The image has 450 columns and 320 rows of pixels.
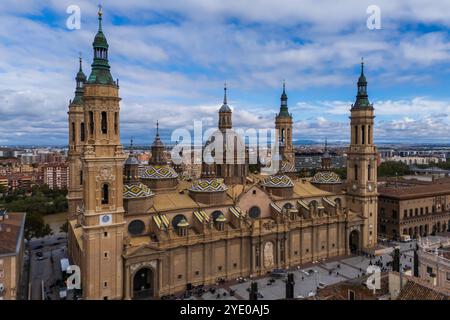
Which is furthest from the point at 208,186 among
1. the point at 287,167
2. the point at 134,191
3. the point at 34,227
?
the point at 34,227

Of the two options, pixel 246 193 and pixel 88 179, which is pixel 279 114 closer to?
pixel 246 193

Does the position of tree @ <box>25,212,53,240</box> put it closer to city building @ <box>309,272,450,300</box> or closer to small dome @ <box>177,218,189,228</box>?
small dome @ <box>177,218,189,228</box>

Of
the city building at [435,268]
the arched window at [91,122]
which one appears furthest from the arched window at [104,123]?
the city building at [435,268]

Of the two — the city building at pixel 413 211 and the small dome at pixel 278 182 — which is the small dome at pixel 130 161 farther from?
the city building at pixel 413 211

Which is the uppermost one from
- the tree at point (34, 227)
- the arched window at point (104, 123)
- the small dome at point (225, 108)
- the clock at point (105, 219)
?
the small dome at point (225, 108)

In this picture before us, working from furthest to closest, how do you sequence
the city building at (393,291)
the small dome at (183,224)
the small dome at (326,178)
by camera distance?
the small dome at (326,178), the small dome at (183,224), the city building at (393,291)

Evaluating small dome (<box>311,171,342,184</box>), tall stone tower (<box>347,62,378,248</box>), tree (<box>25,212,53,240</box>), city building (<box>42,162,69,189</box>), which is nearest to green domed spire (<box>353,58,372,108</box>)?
tall stone tower (<box>347,62,378,248</box>)

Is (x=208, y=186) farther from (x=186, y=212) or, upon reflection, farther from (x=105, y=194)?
(x=105, y=194)
